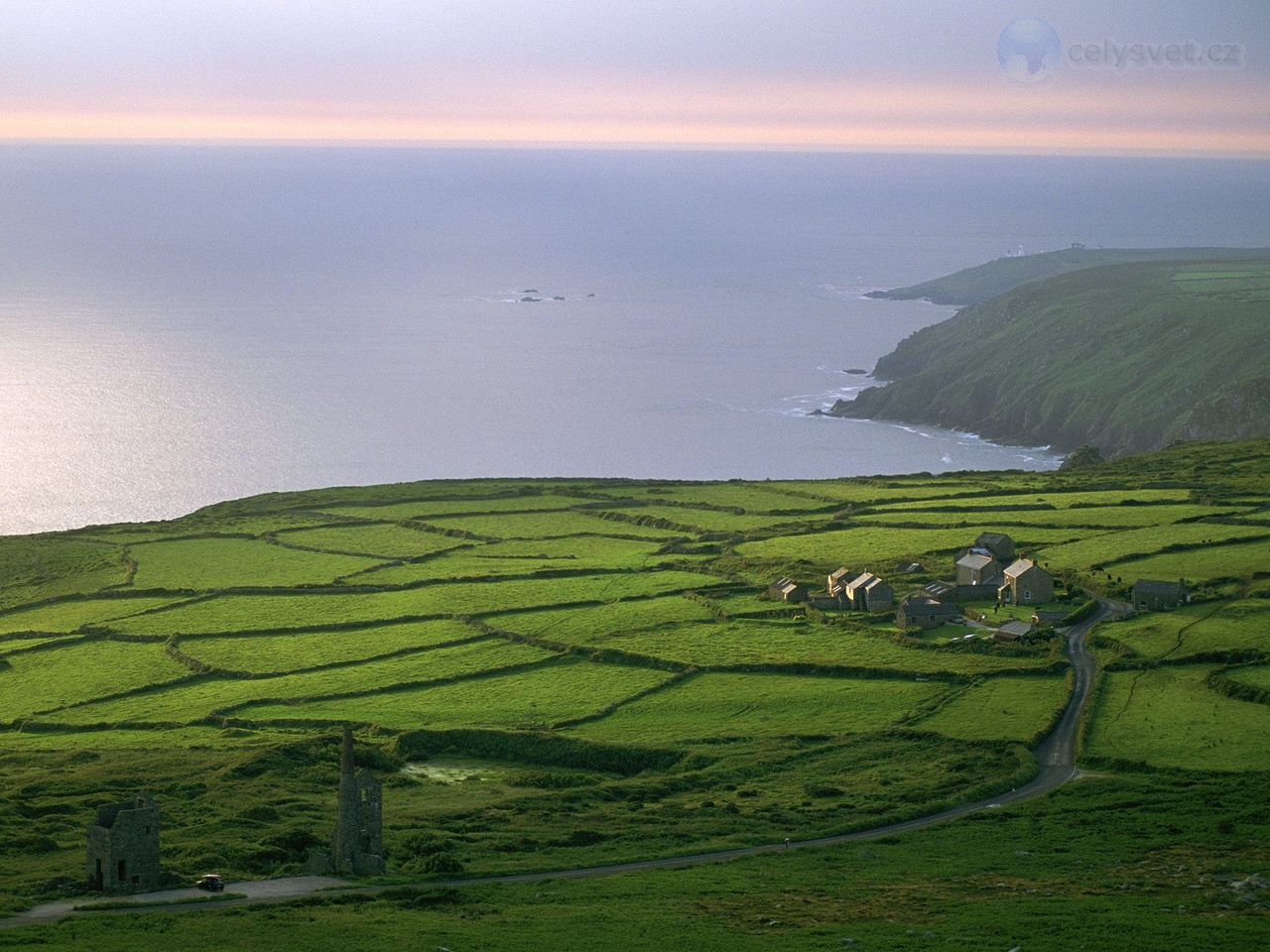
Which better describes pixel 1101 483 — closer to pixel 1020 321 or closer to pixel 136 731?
pixel 136 731

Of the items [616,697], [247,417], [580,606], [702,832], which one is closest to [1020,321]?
[247,417]

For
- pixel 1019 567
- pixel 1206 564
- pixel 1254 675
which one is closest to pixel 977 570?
pixel 1019 567

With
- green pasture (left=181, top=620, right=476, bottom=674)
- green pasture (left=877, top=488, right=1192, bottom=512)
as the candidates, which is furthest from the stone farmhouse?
green pasture (left=877, top=488, right=1192, bottom=512)

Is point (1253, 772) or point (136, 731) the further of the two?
point (136, 731)

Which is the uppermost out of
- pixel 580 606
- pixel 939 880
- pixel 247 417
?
pixel 247 417

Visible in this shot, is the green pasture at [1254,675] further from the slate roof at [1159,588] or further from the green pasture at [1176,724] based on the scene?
the slate roof at [1159,588]

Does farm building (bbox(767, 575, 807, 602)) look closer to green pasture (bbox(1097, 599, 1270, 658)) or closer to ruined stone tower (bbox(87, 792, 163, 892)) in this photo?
green pasture (bbox(1097, 599, 1270, 658))

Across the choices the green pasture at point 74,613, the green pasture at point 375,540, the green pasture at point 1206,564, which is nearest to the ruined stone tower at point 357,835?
the green pasture at point 74,613
